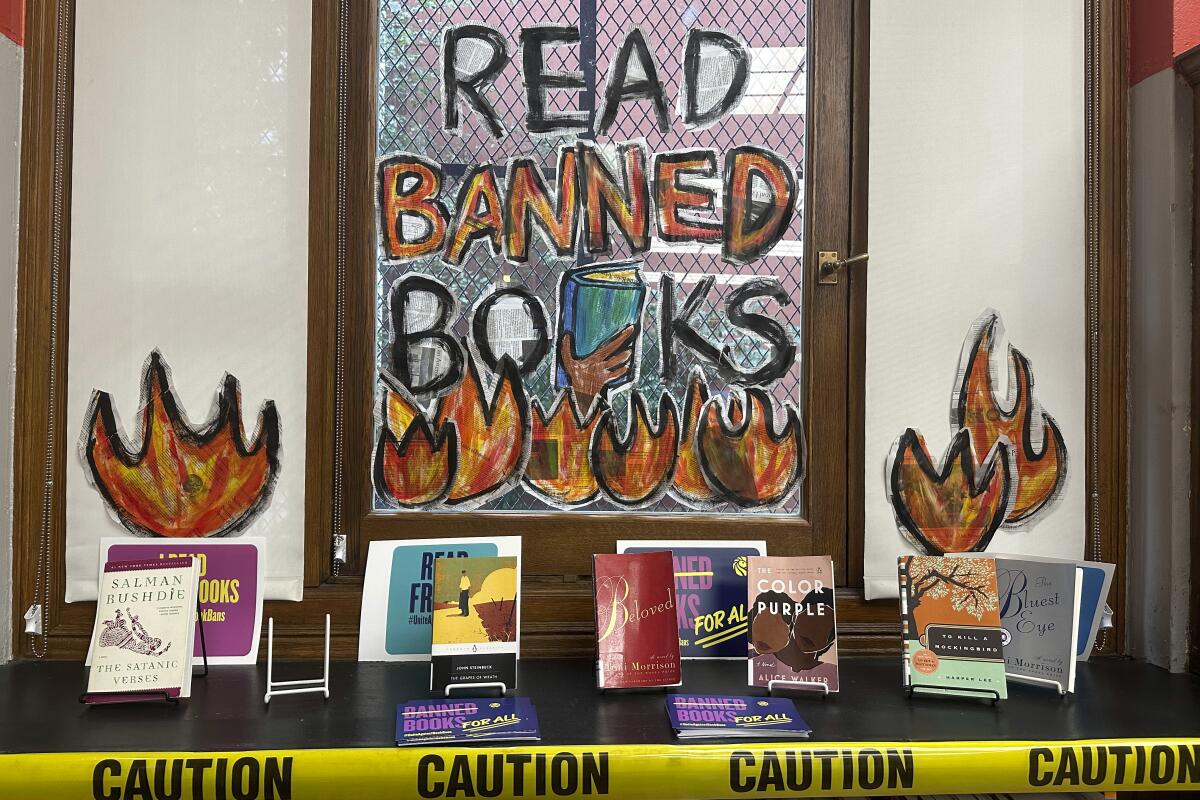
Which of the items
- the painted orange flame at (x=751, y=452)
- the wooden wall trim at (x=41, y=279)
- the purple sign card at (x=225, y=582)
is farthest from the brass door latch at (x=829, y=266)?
the wooden wall trim at (x=41, y=279)

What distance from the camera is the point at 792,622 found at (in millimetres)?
1613

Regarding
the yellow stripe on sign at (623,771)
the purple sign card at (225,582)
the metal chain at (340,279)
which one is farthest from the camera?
the metal chain at (340,279)

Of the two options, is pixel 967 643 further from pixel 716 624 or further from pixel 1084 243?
pixel 1084 243

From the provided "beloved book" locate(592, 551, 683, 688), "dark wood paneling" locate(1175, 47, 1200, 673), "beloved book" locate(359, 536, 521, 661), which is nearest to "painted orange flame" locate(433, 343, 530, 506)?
"beloved book" locate(359, 536, 521, 661)

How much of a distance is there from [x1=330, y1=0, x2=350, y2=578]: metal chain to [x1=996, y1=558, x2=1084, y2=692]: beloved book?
1.39m

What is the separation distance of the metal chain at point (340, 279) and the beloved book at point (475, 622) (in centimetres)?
35

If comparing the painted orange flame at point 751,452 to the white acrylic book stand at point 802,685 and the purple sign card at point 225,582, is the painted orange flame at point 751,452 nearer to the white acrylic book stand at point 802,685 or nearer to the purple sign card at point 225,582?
the white acrylic book stand at point 802,685

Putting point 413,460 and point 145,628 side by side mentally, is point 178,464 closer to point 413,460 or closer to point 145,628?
point 145,628

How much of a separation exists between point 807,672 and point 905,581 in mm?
271

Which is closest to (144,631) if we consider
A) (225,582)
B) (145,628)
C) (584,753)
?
(145,628)

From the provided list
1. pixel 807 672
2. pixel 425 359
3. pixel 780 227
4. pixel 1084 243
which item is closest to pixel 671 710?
pixel 807 672

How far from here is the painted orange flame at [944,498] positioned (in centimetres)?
183

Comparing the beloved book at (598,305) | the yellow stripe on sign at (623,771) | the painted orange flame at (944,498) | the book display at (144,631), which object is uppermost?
the beloved book at (598,305)

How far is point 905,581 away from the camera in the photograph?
1.64 metres
